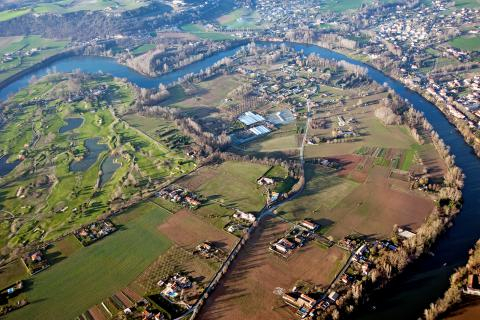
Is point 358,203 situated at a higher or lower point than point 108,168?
higher

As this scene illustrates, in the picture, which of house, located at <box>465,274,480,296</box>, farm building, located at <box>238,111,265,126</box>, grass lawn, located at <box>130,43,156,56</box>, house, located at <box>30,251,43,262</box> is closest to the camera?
house, located at <box>465,274,480,296</box>

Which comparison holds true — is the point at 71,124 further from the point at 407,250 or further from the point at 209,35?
the point at 209,35

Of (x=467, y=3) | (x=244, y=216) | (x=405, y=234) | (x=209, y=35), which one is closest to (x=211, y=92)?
(x=244, y=216)

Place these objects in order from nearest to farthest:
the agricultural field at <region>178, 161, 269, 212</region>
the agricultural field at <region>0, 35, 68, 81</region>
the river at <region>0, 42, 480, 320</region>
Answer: the river at <region>0, 42, 480, 320</region>
the agricultural field at <region>178, 161, 269, 212</region>
the agricultural field at <region>0, 35, 68, 81</region>

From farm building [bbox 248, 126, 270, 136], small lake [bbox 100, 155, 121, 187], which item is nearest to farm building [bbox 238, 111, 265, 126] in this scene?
farm building [bbox 248, 126, 270, 136]

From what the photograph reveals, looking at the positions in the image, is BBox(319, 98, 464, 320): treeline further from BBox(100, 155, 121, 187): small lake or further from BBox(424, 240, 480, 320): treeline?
BBox(100, 155, 121, 187): small lake

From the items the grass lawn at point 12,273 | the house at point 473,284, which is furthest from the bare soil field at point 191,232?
the house at point 473,284
